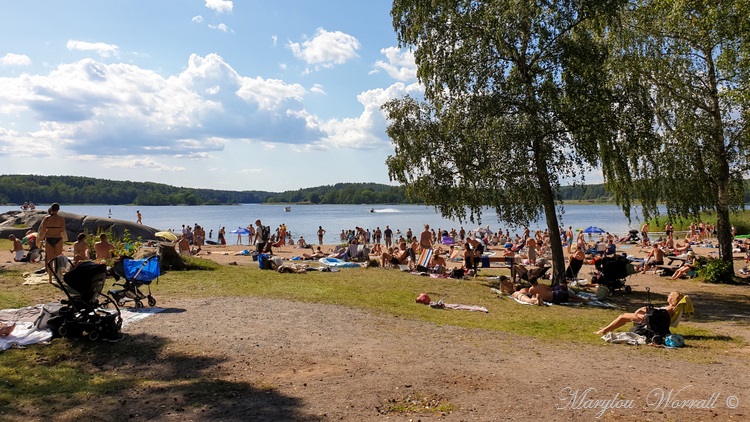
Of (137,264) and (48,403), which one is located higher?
(137,264)

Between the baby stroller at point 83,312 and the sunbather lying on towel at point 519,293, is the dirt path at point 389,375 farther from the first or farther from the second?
the sunbather lying on towel at point 519,293

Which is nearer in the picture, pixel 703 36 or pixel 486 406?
pixel 486 406

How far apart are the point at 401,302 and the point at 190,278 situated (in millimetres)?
5814

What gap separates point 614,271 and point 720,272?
4524mm

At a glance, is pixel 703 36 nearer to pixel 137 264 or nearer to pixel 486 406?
pixel 486 406

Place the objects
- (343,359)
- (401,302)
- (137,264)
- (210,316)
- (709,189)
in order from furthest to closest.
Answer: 1. (709,189)
2. (401,302)
3. (137,264)
4. (210,316)
5. (343,359)

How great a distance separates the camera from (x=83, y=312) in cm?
742

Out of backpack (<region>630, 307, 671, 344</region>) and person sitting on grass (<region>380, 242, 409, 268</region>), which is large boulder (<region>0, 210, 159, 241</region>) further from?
backpack (<region>630, 307, 671, 344</region>)

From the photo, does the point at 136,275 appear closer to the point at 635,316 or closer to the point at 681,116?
the point at 635,316

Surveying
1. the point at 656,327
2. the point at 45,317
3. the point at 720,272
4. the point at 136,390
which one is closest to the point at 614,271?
the point at 720,272

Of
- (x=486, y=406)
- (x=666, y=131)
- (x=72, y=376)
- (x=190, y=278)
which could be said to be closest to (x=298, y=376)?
(x=486, y=406)

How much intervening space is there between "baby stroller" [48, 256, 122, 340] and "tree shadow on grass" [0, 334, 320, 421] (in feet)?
0.68

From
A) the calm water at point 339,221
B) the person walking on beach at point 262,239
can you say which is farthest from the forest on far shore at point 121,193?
the person walking on beach at point 262,239

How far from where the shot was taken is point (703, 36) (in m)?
15.1
